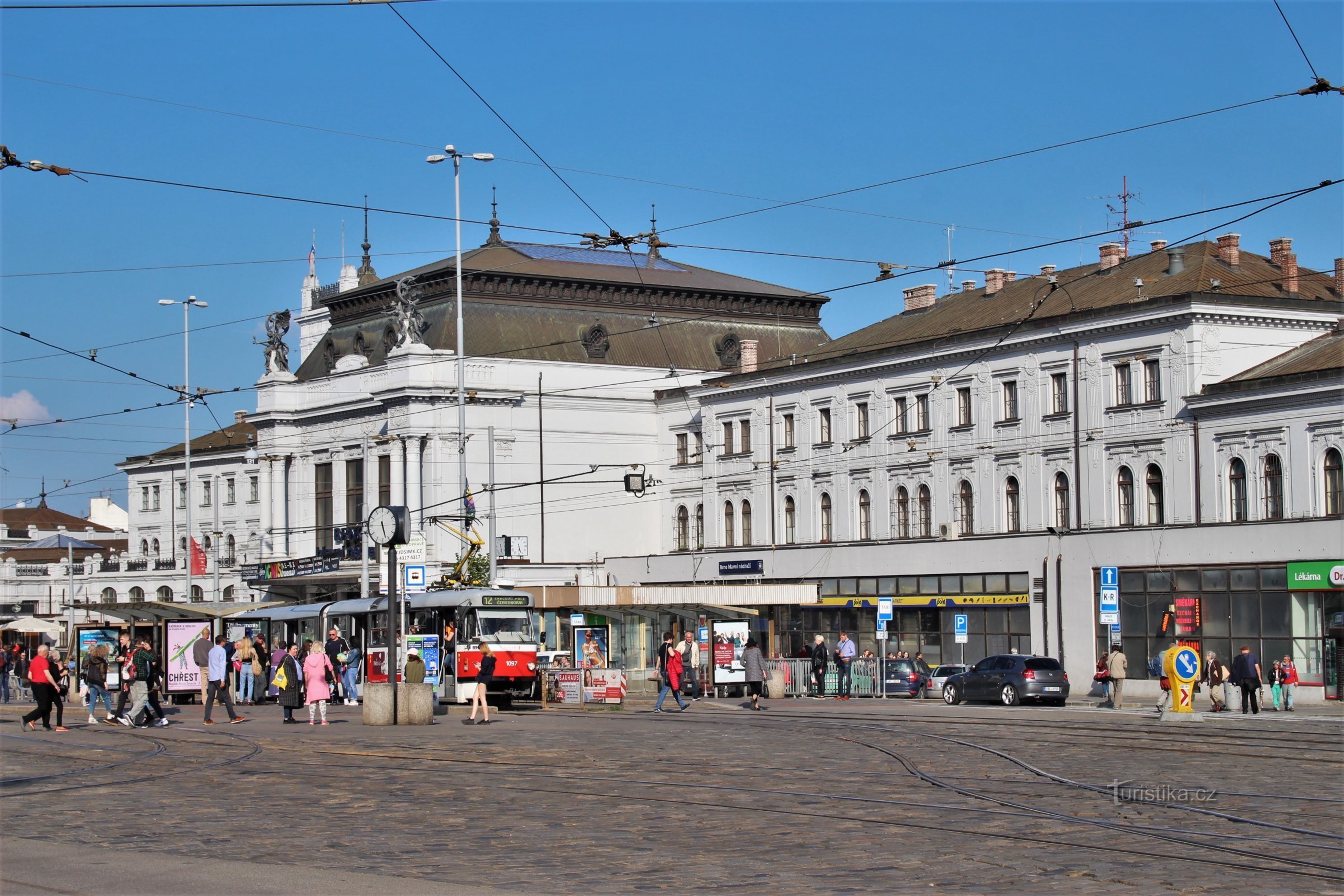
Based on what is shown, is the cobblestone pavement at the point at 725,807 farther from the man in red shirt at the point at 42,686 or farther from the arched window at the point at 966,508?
the arched window at the point at 966,508

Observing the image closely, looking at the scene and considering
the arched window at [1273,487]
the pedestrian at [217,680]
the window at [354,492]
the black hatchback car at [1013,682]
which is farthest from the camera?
the window at [354,492]

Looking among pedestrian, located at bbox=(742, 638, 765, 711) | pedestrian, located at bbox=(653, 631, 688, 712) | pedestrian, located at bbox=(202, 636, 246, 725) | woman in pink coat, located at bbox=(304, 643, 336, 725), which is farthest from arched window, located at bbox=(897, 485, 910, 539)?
woman in pink coat, located at bbox=(304, 643, 336, 725)

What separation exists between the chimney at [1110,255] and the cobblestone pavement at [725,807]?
34.9 metres

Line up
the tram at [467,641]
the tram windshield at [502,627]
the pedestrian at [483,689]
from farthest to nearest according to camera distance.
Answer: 1. the tram windshield at [502,627]
2. the tram at [467,641]
3. the pedestrian at [483,689]

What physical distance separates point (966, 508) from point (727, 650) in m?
18.6

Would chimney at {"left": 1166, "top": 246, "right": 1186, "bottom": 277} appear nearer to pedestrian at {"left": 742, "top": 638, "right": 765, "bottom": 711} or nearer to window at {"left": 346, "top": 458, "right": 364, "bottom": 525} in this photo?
pedestrian at {"left": 742, "top": 638, "right": 765, "bottom": 711}

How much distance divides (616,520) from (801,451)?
13.8 metres

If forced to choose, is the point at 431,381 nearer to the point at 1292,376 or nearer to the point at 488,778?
the point at 1292,376

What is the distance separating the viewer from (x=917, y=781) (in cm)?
1869

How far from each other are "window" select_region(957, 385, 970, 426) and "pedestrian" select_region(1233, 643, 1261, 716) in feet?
90.3

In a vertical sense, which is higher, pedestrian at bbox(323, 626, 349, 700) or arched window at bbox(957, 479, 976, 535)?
arched window at bbox(957, 479, 976, 535)

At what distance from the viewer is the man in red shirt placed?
2966 centimetres

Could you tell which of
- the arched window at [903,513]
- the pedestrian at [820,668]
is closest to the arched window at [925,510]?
the arched window at [903,513]

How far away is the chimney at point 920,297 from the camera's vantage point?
71812mm
